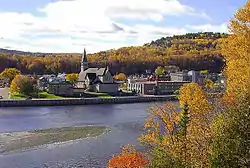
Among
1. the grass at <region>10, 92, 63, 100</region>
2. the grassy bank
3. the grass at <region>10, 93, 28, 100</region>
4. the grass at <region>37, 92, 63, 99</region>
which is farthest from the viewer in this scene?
the grass at <region>37, 92, 63, 99</region>

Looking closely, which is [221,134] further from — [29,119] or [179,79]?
[179,79]

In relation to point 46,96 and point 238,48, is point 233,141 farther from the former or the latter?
point 46,96

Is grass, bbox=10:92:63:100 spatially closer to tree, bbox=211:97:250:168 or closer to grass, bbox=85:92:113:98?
grass, bbox=85:92:113:98

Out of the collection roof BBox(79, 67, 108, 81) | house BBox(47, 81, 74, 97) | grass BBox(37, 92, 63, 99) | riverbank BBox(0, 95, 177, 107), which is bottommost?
riverbank BBox(0, 95, 177, 107)

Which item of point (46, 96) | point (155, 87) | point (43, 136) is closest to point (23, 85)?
point (46, 96)

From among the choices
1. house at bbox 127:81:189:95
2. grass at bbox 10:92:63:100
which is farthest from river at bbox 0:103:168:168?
house at bbox 127:81:189:95

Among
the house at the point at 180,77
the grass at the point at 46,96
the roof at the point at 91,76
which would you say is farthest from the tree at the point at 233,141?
the house at the point at 180,77

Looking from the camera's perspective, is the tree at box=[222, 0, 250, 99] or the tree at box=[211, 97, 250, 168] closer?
the tree at box=[211, 97, 250, 168]
